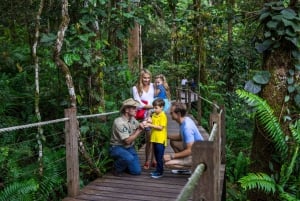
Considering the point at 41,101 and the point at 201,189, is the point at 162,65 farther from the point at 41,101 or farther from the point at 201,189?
the point at 201,189

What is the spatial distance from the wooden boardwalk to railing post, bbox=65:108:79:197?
16 cm

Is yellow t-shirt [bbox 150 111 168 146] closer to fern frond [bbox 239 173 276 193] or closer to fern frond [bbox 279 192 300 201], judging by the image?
fern frond [bbox 239 173 276 193]

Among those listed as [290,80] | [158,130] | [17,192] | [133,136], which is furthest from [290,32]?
[17,192]

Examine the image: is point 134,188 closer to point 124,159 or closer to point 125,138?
point 124,159

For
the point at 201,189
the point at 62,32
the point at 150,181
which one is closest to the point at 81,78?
the point at 62,32

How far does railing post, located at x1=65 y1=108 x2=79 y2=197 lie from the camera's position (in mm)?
4734

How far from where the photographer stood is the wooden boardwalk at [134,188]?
4762mm

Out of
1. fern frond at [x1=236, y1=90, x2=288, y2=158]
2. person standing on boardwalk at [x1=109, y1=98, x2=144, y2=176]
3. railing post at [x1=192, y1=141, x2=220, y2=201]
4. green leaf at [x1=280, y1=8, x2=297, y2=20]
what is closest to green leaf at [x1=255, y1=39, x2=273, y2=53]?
green leaf at [x1=280, y1=8, x2=297, y2=20]

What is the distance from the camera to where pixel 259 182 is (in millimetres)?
4906

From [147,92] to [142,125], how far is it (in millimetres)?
1323

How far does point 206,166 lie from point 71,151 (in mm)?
2794

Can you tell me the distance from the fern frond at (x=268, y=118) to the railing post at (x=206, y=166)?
267 centimetres

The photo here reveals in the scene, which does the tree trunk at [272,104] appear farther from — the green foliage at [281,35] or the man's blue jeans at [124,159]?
the man's blue jeans at [124,159]

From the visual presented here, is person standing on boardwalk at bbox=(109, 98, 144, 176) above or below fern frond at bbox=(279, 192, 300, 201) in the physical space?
above
